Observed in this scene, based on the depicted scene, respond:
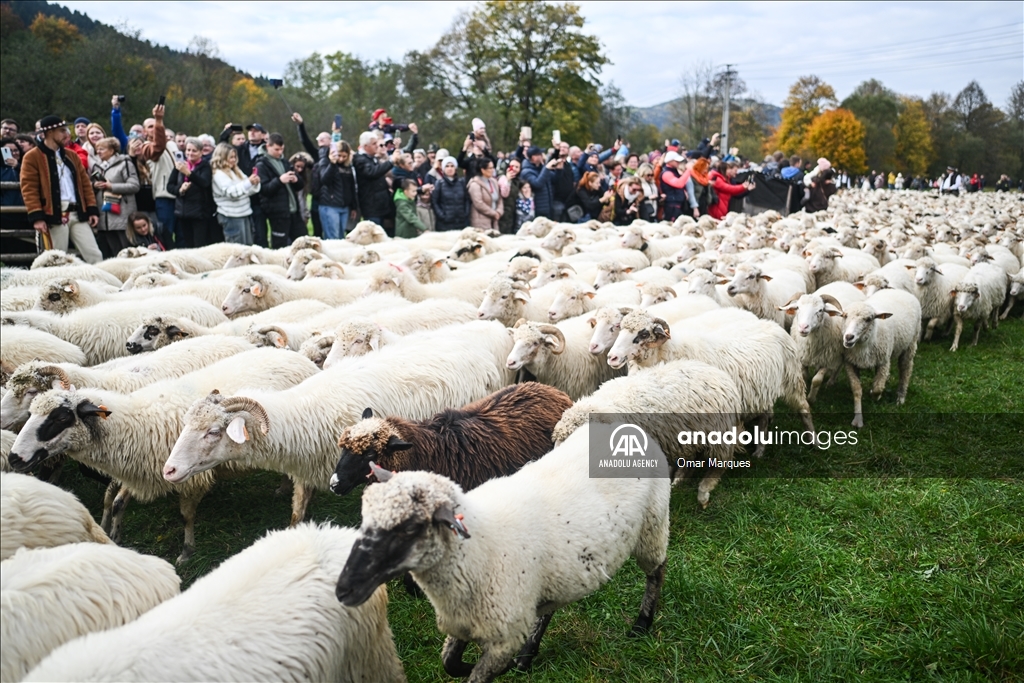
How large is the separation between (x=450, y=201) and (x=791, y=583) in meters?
9.51

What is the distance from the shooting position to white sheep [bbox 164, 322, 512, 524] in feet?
12.4

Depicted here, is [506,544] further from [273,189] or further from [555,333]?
[273,189]

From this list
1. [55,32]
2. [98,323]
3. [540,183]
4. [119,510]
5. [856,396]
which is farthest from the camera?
[55,32]

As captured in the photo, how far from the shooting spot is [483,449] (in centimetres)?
394

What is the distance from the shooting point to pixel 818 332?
6.45 metres

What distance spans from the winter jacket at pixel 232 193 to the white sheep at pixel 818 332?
7.29 metres

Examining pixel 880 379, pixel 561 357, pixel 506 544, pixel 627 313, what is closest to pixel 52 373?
pixel 506 544

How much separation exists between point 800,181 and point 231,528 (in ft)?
59.5

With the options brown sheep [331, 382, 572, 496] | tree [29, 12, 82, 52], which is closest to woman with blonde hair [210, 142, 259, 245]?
brown sheep [331, 382, 572, 496]

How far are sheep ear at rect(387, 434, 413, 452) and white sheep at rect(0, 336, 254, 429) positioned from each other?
7.28ft

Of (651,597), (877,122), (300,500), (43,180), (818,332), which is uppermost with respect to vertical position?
(877,122)

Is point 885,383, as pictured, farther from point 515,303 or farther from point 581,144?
point 581,144

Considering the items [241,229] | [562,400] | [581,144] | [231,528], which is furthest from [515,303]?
[581,144]

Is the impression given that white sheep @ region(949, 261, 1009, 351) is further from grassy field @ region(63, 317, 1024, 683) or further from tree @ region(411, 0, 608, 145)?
tree @ region(411, 0, 608, 145)
